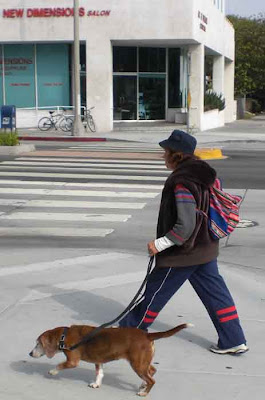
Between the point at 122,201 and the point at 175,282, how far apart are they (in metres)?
7.17

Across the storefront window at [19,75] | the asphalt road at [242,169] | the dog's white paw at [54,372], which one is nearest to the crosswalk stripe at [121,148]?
the asphalt road at [242,169]

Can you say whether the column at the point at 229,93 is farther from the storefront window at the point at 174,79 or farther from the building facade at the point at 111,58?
Result: the storefront window at the point at 174,79

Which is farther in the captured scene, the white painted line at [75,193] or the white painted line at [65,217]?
the white painted line at [75,193]

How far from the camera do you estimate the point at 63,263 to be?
7.80 metres

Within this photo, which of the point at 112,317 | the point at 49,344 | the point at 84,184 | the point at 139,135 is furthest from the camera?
the point at 139,135

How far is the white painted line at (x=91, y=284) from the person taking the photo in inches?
255

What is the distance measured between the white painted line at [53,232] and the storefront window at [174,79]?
25.1 meters

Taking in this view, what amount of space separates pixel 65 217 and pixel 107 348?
6399 millimetres

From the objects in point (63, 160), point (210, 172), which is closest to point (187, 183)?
point (210, 172)

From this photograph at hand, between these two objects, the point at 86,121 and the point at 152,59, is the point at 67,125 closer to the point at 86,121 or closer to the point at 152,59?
the point at 86,121

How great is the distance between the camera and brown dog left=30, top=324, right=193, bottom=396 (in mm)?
4273

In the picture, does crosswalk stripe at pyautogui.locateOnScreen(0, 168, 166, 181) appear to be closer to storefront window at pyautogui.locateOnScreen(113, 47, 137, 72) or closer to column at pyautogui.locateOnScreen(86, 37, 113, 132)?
column at pyautogui.locateOnScreen(86, 37, 113, 132)

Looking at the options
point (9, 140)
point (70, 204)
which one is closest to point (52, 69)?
point (9, 140)

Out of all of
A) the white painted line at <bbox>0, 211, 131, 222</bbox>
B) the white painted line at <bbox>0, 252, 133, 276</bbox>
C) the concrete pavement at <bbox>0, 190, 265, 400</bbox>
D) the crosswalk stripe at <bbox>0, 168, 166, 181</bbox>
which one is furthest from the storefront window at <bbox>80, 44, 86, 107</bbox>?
the white painted line at <bbox>0, 252, 133, 276</bbox>
